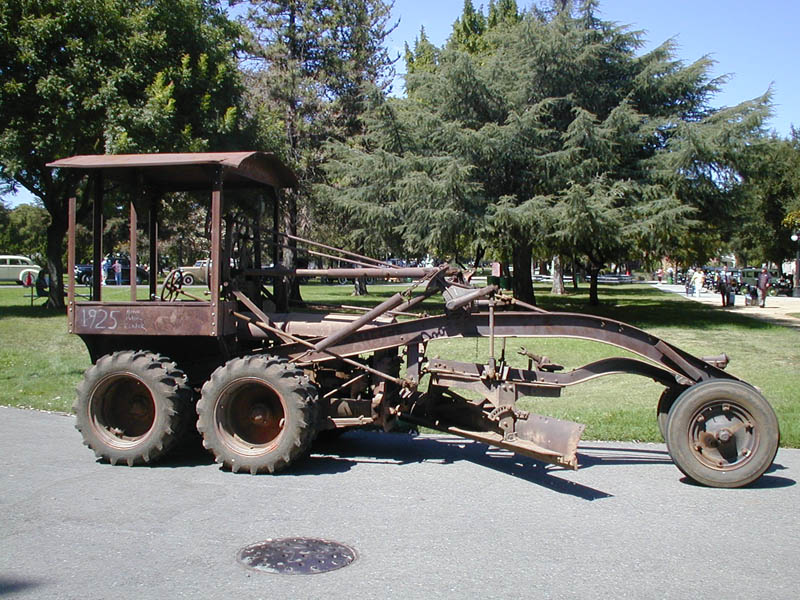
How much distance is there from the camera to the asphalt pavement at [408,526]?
4.58 metres

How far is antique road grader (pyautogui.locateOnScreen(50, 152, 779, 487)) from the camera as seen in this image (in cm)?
662

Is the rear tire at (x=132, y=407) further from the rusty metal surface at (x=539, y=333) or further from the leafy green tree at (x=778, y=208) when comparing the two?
the leafy green tree at (x=778, y=208)

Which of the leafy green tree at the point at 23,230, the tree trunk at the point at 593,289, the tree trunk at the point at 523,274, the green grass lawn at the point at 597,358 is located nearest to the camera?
the green grass lawn at the point at 597,358

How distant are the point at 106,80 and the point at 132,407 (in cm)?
1549

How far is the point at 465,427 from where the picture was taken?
24.4 feet

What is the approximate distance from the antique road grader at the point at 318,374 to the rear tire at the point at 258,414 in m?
Result: 0.01

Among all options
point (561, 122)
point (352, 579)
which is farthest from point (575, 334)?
point (561, 122)

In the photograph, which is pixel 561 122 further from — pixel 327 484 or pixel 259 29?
pixel 327 484

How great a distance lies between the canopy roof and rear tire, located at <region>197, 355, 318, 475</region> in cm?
187

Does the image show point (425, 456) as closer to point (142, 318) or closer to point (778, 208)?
point (142, 318)

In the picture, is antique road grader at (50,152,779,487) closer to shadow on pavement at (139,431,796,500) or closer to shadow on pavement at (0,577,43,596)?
shadow on pavement at (139,431,796,500)

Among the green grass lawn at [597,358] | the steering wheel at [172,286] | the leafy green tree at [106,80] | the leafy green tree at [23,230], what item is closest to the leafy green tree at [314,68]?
the leafy green tree at [106,80]

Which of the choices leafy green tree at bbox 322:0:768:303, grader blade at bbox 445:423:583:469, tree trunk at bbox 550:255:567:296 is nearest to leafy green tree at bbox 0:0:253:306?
leafy green tree at bbox 322:0:768:303

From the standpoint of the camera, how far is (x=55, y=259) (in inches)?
1019
